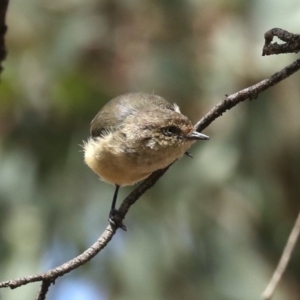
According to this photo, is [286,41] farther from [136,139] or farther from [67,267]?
[136,139]

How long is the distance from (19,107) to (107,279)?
0.84 meters

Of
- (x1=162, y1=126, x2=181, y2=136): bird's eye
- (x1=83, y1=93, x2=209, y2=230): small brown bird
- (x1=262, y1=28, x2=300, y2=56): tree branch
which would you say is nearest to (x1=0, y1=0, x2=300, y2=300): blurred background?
(x1=83, y1=93, x2=209, y2=230): small brown bird

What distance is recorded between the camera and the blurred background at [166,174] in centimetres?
218

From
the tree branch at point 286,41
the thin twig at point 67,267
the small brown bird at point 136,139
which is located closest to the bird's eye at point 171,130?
the small brown bird at point 136,139

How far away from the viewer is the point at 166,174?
232 cm

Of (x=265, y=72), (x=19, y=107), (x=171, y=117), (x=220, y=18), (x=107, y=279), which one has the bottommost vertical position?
(x=107, y=279)

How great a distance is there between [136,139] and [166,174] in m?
0.75

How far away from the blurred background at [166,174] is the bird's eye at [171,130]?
76 centimetres

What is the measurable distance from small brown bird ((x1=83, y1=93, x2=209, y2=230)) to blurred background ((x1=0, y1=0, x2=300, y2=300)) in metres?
0.53

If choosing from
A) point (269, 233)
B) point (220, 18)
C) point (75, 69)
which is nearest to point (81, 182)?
point (75, 69)

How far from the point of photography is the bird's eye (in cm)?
148

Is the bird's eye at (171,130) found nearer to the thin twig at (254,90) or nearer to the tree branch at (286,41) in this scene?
the thin twig at (254,90)

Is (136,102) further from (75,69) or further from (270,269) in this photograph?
(270,269)

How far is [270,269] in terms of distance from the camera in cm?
227
